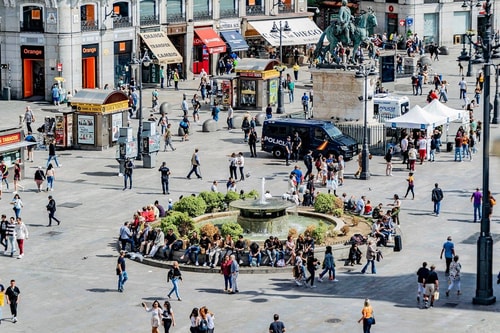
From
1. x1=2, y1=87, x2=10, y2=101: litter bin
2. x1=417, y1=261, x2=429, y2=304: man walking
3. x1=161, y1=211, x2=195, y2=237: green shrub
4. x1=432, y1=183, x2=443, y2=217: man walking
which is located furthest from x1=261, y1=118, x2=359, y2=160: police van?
x1=2, y1=87, x2=10, y2=101: litter bin

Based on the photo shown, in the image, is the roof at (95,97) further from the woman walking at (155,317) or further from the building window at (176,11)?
the woman walking at (155,317)

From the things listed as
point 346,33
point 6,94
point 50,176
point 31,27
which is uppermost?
point 31,27

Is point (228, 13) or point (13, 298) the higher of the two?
point (228, 13)

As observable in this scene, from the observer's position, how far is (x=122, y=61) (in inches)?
3516

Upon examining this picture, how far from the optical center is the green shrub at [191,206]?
51812 millimetres

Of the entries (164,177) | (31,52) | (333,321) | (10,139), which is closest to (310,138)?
(164,177)

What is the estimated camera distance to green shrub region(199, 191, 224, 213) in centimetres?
5303

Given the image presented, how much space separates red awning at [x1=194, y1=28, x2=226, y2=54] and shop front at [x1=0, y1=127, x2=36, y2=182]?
33745 mm

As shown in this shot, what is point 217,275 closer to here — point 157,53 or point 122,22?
point 122,22

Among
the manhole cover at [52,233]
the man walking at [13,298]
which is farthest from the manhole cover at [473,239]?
the man walking at [13,298]

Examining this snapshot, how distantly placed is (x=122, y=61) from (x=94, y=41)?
3884 mm

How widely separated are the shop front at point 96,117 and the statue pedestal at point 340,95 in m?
10.2

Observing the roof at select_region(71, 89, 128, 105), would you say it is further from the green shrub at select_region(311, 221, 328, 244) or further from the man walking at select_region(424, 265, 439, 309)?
the man walking at select_region(424, 265, 439, 309)

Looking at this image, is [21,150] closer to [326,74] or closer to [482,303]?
[326,74]
